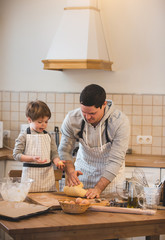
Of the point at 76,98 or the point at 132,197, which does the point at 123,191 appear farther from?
the point at 76,98

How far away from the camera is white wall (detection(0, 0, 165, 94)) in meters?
4.23

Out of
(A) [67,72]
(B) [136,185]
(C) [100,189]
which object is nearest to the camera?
(B) [136,185]

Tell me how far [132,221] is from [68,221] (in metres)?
0.32

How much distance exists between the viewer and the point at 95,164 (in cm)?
291

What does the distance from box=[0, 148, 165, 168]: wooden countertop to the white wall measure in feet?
2.24

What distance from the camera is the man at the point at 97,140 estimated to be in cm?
258

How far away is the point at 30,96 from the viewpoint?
453cm

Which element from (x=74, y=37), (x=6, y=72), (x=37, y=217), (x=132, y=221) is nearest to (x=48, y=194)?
(x=37, y=217)

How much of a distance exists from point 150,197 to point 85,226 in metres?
0.46

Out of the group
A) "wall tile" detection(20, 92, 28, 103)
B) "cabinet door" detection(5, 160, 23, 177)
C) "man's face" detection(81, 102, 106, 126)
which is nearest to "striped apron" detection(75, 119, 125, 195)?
"man's face" detection(81, 102, 106, 126)

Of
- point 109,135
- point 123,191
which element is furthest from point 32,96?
point 123,191

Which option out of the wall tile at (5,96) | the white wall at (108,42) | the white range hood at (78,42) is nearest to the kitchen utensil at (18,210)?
the white range hood at (78,42)

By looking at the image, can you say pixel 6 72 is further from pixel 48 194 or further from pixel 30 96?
pixel 48 194

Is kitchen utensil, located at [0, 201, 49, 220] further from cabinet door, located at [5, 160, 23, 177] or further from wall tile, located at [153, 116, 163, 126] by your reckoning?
wall tile, located at [153, 116, 163, 126]
